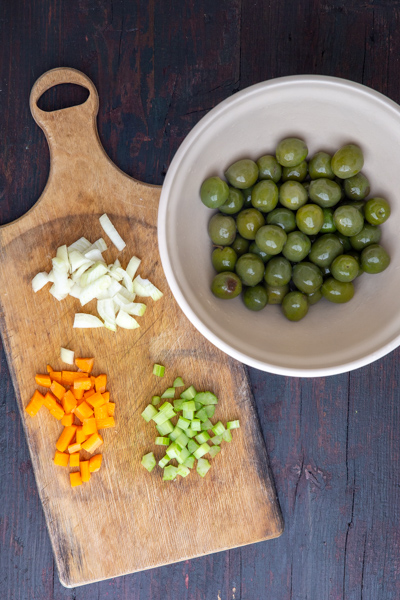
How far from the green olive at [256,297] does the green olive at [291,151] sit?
0.33 m

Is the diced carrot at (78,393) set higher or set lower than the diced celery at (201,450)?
higher

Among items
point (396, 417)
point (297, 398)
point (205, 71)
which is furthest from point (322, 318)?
point (205, 71)

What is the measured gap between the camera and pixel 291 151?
122 centimetres

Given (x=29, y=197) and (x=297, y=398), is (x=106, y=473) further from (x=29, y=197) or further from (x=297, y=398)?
(x=29, y=197)

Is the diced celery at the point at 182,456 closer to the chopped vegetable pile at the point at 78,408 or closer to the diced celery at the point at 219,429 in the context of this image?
the diced celery at the point at 219,429

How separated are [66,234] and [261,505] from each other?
1.09m

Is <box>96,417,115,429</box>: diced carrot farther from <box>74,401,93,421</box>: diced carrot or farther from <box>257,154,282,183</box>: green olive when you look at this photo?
<box>257,154,282,183</box>: green olive

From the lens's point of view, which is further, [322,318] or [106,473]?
[106,473]

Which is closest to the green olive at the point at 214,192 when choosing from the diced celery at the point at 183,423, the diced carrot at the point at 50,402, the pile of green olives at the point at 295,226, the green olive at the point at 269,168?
the pile of green olives at the point at 295,226

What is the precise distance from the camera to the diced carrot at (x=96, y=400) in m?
1.51

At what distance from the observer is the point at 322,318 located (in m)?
1.28

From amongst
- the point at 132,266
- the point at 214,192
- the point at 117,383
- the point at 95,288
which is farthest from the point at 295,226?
the point at 117,383

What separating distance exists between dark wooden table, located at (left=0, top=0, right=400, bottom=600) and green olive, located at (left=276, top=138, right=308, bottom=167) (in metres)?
0.44

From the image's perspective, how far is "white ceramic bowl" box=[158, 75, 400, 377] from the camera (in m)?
1.15
